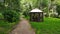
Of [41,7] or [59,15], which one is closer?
[59,15]

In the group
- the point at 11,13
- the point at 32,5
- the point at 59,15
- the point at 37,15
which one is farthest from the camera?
the point at 32,5

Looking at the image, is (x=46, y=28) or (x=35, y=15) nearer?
(x=46, y=28)

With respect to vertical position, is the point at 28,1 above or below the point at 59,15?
above

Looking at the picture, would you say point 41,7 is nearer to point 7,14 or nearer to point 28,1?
point 28,1

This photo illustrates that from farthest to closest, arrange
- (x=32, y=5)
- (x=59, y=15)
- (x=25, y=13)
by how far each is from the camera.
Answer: (x=32, y=5) < (x=25, y=13) < (x=59, y=15)

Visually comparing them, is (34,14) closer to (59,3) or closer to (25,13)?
(59,3)

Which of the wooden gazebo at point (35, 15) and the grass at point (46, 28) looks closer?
the grass at point (46, 28)

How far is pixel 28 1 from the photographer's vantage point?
201 feet

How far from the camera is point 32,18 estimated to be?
3394cm

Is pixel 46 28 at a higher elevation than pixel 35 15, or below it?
below

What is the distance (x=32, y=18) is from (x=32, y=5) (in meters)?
26.2

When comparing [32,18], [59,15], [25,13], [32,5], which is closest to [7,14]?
[32,18]

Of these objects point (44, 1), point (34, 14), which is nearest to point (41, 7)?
point (44, 1)

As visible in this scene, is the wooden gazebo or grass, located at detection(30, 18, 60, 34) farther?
the wooden gazebo
